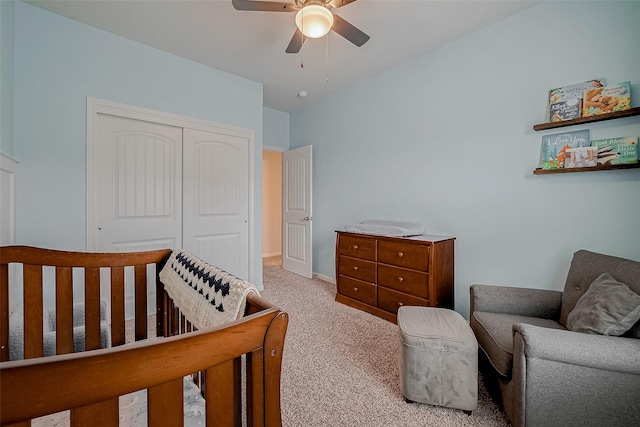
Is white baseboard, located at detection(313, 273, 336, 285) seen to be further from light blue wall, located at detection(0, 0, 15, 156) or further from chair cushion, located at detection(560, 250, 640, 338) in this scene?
light blue wall, located at detection(0, 0, 15, 156)

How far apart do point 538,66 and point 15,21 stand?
4002 mm

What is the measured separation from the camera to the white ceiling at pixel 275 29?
2.06 m

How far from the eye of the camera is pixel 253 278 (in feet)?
11.1

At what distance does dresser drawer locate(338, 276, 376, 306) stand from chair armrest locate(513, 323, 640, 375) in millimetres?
1610

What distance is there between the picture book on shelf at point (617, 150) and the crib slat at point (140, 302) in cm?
290

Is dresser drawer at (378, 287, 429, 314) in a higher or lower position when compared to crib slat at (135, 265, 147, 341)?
lower

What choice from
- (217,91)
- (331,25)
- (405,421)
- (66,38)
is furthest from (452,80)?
(66,38)

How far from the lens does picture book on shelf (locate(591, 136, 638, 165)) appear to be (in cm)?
168

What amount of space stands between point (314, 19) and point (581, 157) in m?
2.04

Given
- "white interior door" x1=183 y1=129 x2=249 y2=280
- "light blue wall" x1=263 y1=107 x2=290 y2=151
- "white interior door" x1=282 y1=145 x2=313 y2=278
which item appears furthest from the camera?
"light blue wall" x1=263 y1=107 x2=290 y2=151

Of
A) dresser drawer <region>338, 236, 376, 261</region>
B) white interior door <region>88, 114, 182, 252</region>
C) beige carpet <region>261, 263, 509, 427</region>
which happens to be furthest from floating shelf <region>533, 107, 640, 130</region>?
white interior door <region>88, 114, 182, 252</region>

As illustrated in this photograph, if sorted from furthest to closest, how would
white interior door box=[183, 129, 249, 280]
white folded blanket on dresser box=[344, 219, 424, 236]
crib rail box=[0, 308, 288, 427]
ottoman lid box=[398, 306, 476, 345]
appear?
white interior door box=[183, 129, 249, 280], white folded blanket on dresser box=[344, 219, 424, 236], ottoman lid box=[398, 306, 476, 345], crib rail box=[0, 308, 288, 427]

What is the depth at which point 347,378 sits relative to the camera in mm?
1701

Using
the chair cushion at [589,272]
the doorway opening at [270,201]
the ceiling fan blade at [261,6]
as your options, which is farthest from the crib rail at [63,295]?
the doorway opening at [270,201]
